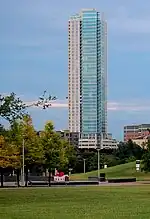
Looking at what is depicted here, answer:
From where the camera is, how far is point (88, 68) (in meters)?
166

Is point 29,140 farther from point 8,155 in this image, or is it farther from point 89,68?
point 89,68

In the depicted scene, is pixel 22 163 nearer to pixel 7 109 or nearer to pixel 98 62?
pixel 7 109

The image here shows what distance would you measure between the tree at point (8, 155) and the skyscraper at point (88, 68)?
89.5 m

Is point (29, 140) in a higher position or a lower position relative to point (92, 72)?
lower

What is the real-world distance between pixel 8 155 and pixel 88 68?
325 ft

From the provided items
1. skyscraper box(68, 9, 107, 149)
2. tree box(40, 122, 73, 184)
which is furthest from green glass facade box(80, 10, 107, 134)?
tree box(40, 122, 73, 184)

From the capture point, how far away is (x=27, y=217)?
21562 mm

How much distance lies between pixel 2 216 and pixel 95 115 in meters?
153

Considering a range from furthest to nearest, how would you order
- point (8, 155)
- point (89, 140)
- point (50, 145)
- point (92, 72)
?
A: point (89, 140) < point (92, 72) < point (50, 145) < point (8, 155)

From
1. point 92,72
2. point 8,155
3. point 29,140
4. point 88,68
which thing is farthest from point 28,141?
point 92,72

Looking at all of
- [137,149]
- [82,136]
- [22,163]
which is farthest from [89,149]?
[22,163]

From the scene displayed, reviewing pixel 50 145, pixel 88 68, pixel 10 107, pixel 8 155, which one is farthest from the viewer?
pixel 88 68

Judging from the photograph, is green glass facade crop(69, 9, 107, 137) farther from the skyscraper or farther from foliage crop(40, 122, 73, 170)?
foliage crop(40, 122, 73, 170)

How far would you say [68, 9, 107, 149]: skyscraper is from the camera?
16638cm
